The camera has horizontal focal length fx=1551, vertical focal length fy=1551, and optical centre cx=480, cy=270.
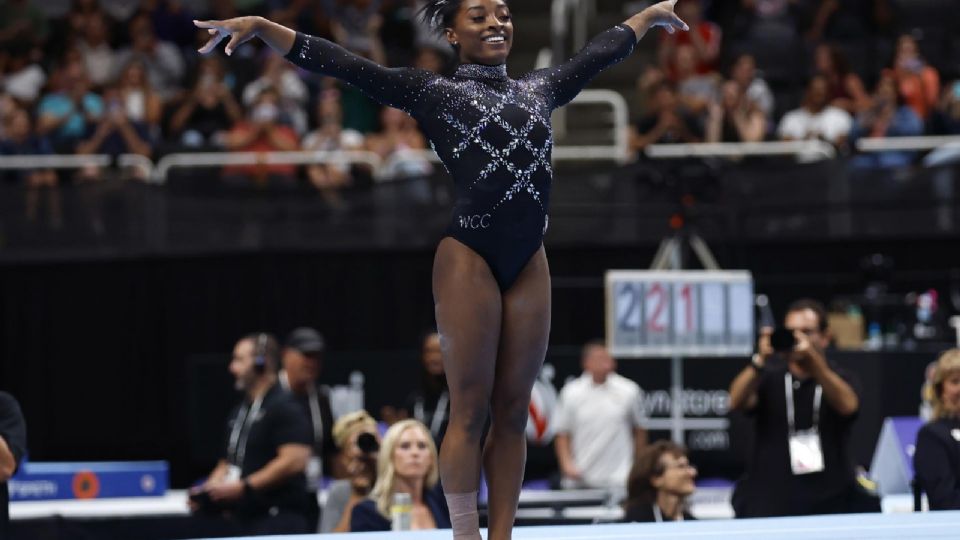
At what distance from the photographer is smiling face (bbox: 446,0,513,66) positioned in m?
4.27

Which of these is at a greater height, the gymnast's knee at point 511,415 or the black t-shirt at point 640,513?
the gymnast's knee at point 511,415

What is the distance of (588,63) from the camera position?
4414 mm

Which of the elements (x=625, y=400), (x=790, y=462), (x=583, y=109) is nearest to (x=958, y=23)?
(x=583, y=109)

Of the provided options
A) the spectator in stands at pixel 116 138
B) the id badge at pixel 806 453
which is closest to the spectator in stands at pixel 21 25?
the spectator in stands at pixel 116 138

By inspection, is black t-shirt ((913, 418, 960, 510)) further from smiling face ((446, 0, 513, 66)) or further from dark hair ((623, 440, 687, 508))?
smiling face ((446, 0, 513, 66))

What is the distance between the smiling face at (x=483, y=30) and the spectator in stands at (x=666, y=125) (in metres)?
7.53

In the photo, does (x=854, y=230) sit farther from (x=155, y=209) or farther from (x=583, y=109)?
(x=155, y=209)

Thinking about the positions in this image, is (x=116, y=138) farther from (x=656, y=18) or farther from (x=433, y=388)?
(x=656, y=18)

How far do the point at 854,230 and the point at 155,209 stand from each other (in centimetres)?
481

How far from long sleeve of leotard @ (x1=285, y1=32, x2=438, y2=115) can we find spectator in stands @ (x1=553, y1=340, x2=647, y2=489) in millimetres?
5041

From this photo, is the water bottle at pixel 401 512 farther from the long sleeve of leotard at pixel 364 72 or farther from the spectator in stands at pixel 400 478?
the long sleeve of leotard at pixel 364 72

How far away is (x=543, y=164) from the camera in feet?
13.9

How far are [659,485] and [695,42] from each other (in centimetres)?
746

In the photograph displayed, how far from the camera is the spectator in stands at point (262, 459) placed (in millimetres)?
6738
